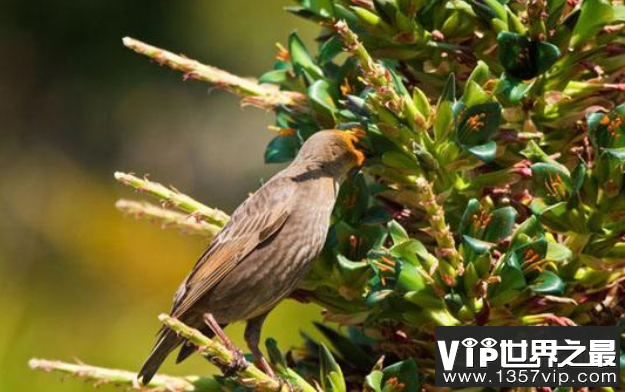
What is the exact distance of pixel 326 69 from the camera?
2.42 m

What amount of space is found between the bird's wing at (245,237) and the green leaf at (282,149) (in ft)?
0.48

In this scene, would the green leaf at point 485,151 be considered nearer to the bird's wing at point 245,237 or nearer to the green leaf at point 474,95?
the green leaf at point 474,95

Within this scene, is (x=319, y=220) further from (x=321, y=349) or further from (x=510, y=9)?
(x=510, y=9)

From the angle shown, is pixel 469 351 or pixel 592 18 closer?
pixel 469 351

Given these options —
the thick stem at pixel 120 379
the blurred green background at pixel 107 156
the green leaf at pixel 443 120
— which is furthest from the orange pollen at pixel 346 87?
the blurred green background at pixel 107 156

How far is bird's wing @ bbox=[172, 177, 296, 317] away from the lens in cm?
261

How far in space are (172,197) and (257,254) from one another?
0.43 meters

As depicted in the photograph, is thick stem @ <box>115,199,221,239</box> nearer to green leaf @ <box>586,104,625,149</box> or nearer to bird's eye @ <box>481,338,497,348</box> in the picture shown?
bird's eye @ <box>481,338,497,348</box>

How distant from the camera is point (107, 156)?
7059 mm

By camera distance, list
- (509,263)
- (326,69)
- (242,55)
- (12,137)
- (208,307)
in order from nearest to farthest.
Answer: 1. (509,263)
2. (326,69)
3. (208,307)
4. (242,55)
5. (12,137)

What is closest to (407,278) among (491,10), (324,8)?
(491,10)

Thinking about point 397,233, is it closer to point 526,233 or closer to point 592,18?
point 526,233

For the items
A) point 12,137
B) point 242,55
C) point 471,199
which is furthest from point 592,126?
point 12,137

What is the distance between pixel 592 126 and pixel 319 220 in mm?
636
